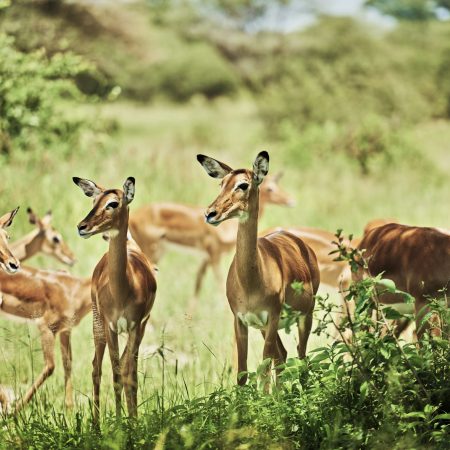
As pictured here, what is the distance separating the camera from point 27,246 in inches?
290

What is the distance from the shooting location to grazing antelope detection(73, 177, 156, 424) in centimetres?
459

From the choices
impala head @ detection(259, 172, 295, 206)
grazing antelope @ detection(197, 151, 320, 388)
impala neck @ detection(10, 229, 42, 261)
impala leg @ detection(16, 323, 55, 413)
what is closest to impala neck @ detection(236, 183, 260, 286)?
grazing antelope @ detection(197, 151, 320, 388)

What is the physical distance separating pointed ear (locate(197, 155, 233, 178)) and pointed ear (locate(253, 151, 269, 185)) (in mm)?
159

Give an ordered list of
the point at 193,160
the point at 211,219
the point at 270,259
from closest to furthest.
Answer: the point at 211,219 → the point at 270,259 → the point at 193,160

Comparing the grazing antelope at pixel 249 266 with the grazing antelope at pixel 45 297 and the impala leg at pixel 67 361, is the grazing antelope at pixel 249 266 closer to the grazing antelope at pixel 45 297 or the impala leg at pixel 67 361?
the impala leg at pixel 67 361

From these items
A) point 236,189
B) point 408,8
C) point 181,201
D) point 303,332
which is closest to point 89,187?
point 236,189

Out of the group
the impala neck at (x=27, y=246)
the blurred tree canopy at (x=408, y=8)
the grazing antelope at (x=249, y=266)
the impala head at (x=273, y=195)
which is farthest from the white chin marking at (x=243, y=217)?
the blurred tree canopy at (x=408, y=8)

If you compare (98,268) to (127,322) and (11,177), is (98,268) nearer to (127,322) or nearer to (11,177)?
(127,322)

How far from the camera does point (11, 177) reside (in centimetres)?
1003

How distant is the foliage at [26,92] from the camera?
9242 millimetres

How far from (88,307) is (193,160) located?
760 centimetres

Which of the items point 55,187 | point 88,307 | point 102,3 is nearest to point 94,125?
point 55,187

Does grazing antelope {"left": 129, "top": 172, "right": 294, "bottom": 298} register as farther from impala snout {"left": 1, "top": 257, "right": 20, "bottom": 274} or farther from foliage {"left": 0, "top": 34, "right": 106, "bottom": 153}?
impala snout {"left": 1, "top": 257, "right": 20, "bottom": 274}

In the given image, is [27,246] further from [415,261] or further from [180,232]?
[415,261]
